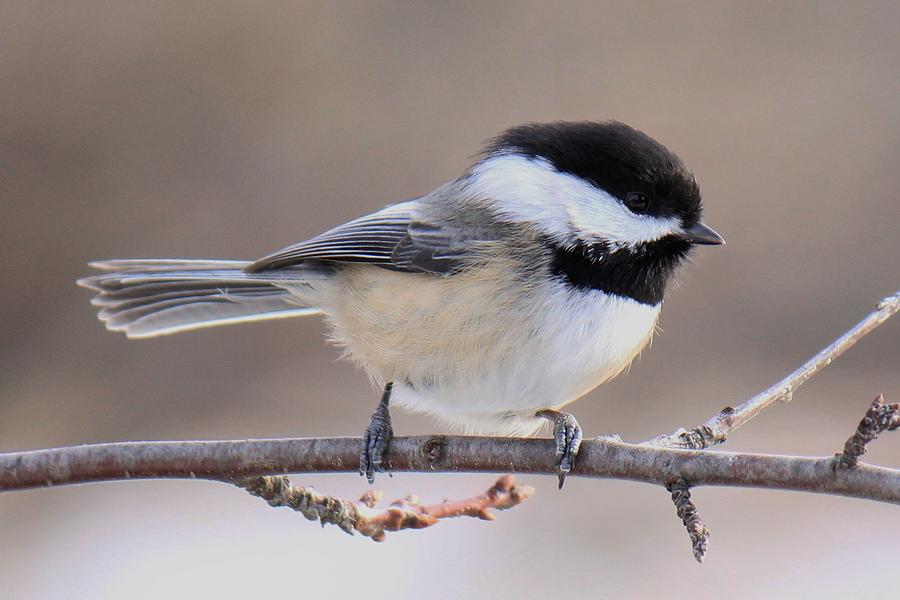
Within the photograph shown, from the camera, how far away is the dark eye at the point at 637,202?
6.31ft

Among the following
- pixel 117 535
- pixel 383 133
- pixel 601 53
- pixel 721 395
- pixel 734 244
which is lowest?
pixel 117 535

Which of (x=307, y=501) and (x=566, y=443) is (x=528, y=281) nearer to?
(x=566, y=443)

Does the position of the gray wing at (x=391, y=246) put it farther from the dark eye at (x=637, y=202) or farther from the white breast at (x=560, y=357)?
the dark eye at (x=637, y=202)

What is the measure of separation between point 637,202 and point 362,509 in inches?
30.4

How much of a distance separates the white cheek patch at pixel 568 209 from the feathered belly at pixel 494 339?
113mm

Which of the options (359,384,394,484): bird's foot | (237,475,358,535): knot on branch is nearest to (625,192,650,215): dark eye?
(359,384,394,484): bird's foot

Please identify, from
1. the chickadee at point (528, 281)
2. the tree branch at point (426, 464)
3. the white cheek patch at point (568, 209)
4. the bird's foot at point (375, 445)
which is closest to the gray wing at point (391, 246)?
the chickadee at point (528, 281)

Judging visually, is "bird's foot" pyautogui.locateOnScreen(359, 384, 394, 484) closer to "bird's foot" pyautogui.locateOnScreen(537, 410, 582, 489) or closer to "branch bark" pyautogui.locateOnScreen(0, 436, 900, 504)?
"branch bark" pyautogui.locateOnScreen(0, 436, 900, 504)

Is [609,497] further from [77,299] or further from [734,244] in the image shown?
[77,299]

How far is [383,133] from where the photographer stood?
14.5 feet

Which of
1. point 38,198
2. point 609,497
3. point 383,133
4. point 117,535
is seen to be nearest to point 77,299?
point 38,198

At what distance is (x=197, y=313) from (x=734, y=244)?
2.68m

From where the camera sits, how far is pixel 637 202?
1.93m

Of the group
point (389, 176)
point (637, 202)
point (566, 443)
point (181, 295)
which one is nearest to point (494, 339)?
point (566, 443)
